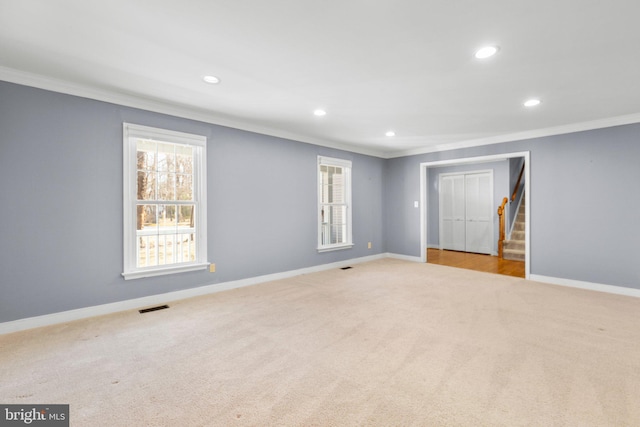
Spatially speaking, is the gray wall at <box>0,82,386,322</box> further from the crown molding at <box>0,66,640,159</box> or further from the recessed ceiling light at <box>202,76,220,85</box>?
the recessed ceiling light at <box>202,76,220,85</box>

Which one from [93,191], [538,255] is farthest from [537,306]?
[93,191]

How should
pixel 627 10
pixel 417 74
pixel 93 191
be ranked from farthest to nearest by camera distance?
pixel 93 191 < pixel 417 74 < pixel 627 10

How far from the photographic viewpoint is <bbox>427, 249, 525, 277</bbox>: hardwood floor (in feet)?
18.5

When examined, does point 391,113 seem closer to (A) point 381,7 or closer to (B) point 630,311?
(A) point 381,7

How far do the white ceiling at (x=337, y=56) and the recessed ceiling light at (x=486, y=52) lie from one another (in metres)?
0.07

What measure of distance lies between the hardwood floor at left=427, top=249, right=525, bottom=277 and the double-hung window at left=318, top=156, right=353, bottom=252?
207 centimetres

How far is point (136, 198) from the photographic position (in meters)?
3.54

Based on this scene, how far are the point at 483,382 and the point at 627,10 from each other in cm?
256

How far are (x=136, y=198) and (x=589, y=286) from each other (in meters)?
6.30

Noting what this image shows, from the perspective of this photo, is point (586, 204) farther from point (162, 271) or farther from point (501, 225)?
point (162, 271)

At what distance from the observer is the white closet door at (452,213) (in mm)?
8133

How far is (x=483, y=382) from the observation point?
2.03 m

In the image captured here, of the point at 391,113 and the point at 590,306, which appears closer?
the point at 590,306

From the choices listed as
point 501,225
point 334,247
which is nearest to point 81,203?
point 334,247
